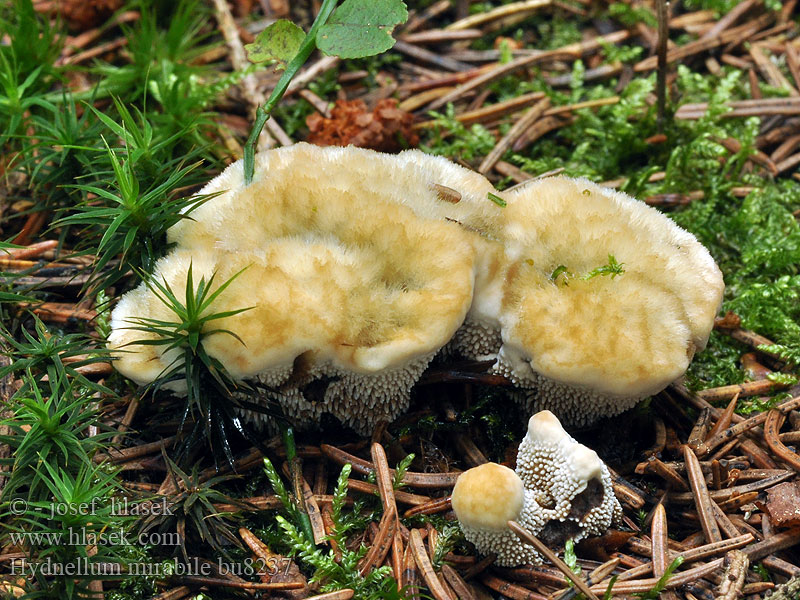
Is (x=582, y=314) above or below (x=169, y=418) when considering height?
above

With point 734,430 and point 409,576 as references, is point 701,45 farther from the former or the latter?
point 409,576

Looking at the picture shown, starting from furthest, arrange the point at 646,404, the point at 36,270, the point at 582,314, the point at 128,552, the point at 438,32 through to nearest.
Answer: the point at 438,32, the point at 36,270, the point at 646,404, the point at 582,314, the point at 128,552

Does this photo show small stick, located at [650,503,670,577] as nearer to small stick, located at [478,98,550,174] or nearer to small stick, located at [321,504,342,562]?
small stick, located at [321,504,342,562]

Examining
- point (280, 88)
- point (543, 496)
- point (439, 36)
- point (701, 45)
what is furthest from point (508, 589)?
point (701, 45)

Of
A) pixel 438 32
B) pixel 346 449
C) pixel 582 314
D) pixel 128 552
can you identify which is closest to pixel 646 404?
pixel 582 314

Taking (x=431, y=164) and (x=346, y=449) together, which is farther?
(x=431, y=164)

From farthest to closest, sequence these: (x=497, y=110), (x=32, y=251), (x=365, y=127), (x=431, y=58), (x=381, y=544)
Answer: (x=431, y=58)
(x=497, y=110)
(x=365, y=127)
(x=32, y=251)
(x=381, y=544)

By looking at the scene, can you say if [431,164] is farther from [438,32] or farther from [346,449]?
[438,32]

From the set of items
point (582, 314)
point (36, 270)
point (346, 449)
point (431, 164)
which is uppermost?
point (431, 164)
